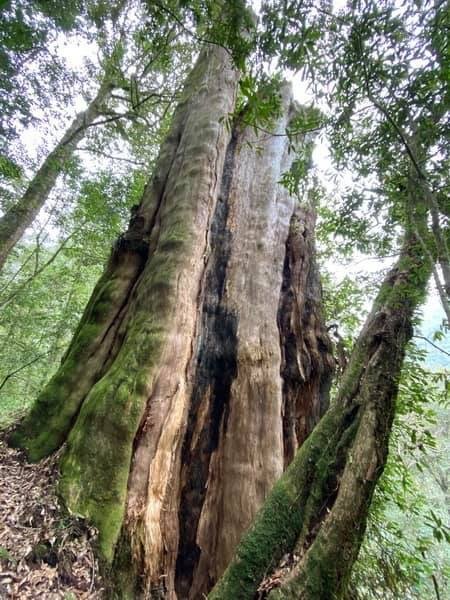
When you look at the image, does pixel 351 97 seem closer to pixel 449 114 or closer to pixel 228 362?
pixel 449 114

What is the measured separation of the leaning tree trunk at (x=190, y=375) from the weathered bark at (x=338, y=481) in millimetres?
606

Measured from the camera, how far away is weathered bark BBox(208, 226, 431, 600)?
1178 mm

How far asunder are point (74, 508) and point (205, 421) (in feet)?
3.44

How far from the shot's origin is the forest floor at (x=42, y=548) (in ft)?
3.96

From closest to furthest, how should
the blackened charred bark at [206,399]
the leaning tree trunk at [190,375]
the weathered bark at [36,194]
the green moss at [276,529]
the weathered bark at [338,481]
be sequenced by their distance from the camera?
the weathered bark at [338,481]
the green moss at [276,529]
the leaning tree trunk at [190,375]
the blackened charred bark at [206,399]
the weathered bark at [36,194]

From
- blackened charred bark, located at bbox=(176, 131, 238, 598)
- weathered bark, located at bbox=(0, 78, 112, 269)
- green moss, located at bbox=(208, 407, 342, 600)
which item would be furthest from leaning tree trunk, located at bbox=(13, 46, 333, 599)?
weathered bark, located at bbox=(0, 78, 112, 269)

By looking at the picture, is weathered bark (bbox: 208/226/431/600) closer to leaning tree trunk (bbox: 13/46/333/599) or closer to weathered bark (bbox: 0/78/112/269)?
leaning tree trunk (bbox: 13/46/333/599)

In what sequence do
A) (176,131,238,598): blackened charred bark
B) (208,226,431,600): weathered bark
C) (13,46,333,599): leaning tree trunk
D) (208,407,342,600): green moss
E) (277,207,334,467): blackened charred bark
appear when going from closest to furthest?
(208,226,431,600): weathered bark
(208,407,342,600): green moss
(13,46,333,599): leaning tree trunk
(176,131,238,598): blackened charred bark
(277,207,334,467): blackened charred bark

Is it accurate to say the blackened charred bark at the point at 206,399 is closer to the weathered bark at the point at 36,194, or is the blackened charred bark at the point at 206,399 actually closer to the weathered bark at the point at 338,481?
the weathered bark at the point at 338,481

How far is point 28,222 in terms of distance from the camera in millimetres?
5051

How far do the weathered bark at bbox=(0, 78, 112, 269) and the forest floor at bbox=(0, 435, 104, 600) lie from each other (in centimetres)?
423

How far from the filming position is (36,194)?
5.04 meters

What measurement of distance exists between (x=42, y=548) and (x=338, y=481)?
131 cm

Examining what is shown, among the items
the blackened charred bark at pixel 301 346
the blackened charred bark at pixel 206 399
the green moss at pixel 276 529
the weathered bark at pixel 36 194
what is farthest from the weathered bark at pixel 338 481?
the weathered bark at pixel 36 194
